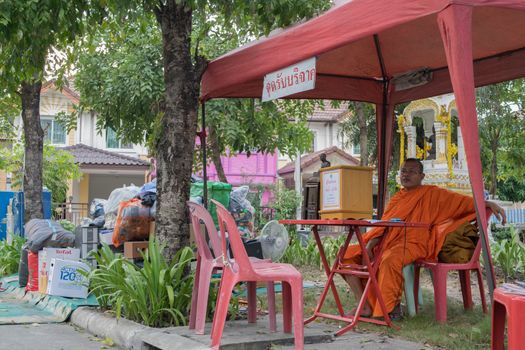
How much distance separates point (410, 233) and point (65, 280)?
147 inches

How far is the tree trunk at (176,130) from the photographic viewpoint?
6.05m

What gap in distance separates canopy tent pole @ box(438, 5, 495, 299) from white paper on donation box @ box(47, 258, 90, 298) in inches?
187

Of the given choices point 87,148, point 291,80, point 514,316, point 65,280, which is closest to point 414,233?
point 291,80

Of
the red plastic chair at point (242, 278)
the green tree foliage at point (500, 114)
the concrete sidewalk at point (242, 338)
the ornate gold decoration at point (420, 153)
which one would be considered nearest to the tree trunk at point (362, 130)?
the ornate gold decoration at point (420, 153)

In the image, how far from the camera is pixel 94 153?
2853 cm

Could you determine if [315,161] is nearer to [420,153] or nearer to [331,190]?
[420,153]

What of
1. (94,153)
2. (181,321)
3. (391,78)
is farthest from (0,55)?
(94,153)

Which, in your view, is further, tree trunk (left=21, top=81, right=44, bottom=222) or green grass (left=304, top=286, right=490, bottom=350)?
tree trunk (left=21, top=81, right=44, bottom=222)

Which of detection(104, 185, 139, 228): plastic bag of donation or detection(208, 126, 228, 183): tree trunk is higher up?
detection(208, 126, 228, 183): tree trunk

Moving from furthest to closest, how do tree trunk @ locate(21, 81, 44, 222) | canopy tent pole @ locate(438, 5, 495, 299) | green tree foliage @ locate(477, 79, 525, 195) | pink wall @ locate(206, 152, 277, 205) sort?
pink wall @ locate(206, 152, 277, 205) < green tree foliage @ locate(477, 79, 525, 195) < tree trunk @ locate(21, 81, 44, 222) < canopy tent pole @ locate(438, 5, 495, 299)

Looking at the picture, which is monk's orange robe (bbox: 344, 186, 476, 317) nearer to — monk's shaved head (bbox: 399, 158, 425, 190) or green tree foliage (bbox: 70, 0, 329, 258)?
monk's shaved head (bbox: 399, 158, 425, 190)

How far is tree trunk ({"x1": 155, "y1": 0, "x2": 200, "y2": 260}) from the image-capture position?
6055 mm

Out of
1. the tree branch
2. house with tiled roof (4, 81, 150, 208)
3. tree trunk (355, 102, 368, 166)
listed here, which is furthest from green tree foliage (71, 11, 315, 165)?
house with tiled roof (4, 81, 150, 208)

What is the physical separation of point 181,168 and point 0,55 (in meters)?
2.77
